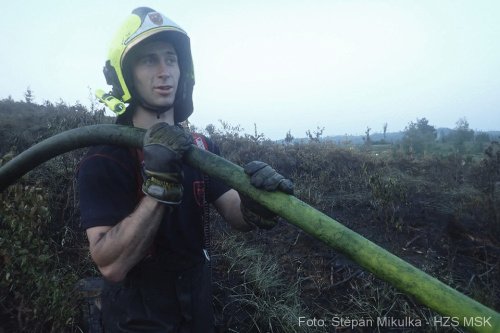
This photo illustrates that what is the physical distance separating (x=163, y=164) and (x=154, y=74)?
2.83ft

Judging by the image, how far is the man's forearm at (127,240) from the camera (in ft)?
5.68

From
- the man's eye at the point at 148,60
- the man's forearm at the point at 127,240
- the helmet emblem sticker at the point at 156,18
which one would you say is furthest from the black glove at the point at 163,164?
the helmet emblem sticker at the point at 156,18

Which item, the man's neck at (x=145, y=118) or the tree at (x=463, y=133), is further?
the tree at (x=463, y=133)

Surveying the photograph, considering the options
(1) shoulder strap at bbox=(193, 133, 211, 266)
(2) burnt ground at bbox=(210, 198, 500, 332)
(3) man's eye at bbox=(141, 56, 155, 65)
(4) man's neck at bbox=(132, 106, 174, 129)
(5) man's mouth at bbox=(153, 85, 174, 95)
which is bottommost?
(2) burnt ground at bbox=(210, 198, 500, 332)

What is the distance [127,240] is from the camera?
5.67ft

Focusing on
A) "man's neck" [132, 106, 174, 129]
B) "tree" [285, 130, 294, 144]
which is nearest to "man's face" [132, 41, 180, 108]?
"man's neck" [132, 106, 174, 129]

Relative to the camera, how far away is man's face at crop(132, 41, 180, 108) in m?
2.26

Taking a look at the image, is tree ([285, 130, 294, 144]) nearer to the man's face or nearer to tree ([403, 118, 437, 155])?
tree ([403, 118, 437, 155])

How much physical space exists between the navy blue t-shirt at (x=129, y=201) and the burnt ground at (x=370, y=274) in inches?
64.6

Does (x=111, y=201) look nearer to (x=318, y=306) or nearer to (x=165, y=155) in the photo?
(x=165, y=155)

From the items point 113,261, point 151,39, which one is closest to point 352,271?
point 113,261

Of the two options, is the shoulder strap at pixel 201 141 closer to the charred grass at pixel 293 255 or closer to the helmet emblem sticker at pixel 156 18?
the helmet emblem sticker at pixel 156 18

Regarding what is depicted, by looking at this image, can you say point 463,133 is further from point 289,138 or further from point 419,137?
point 289,138

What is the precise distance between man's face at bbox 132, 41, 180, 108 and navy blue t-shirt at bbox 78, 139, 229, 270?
0.43 metres
